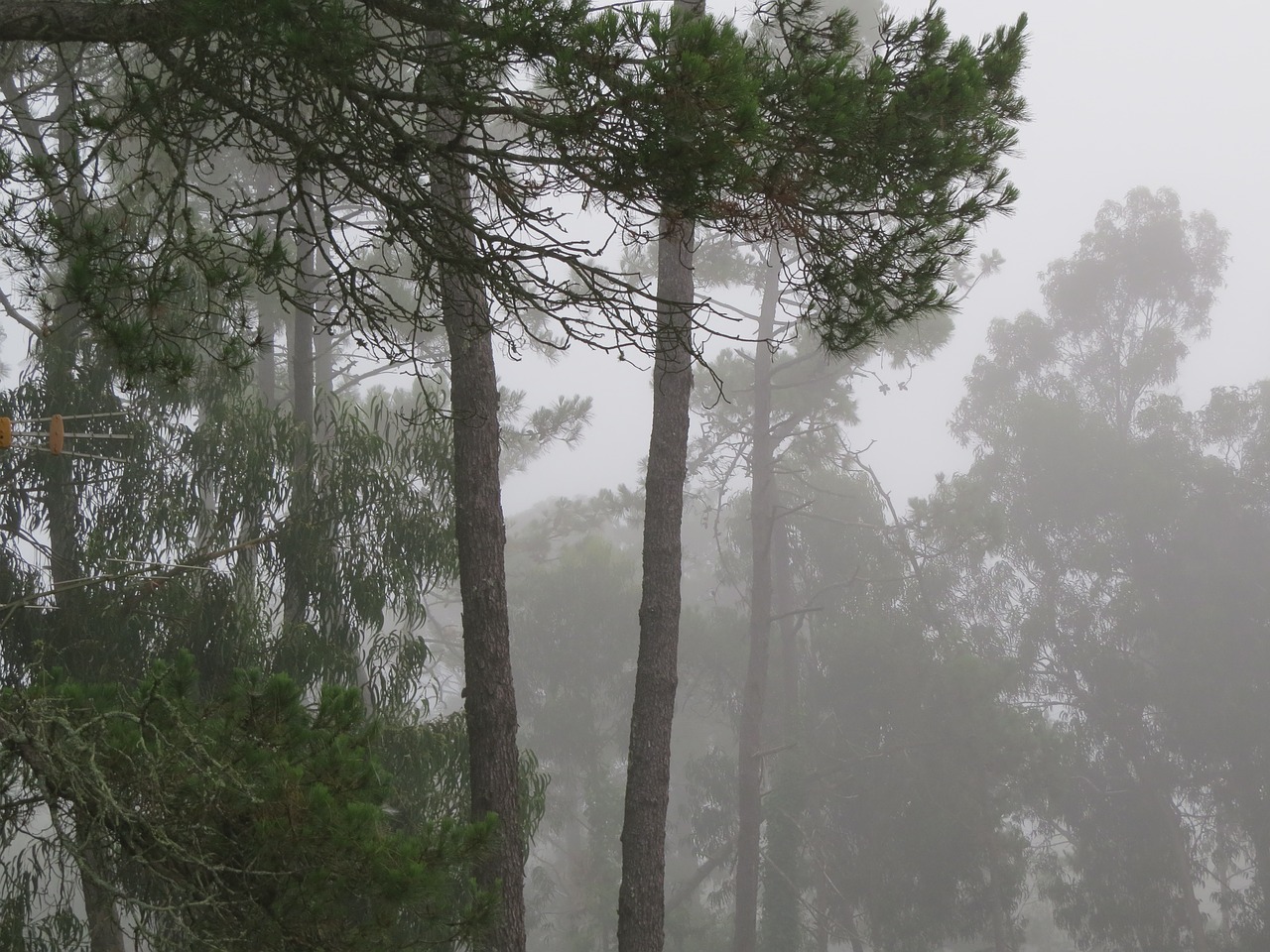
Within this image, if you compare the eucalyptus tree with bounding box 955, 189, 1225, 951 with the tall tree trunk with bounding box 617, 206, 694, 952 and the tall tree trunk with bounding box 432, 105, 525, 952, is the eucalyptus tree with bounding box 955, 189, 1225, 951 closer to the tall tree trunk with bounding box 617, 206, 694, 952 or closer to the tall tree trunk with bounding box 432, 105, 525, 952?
the tall tree trunk with bounding box 617, 206, 694, 952

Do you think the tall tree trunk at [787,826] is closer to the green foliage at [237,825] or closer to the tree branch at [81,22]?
the green foliage at [237,825]

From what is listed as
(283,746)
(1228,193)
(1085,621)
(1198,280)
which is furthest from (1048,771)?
(1228,193)

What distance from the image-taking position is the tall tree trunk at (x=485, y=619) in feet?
14.5

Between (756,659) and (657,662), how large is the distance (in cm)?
901

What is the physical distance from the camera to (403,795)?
5.83 meters

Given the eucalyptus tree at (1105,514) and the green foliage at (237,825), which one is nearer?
the green foliage at (237,825)

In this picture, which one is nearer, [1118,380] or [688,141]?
[688,141]

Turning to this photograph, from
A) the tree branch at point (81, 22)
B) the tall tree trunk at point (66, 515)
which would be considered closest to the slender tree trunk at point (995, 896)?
the tall tree trunk at point (66, 515)

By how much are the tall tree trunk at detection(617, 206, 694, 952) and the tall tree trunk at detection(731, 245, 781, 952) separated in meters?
6.51

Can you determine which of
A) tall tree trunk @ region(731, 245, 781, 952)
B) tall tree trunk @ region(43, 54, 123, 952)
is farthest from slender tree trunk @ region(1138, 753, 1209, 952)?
tall tree trunk @ region(43, 54, 123, 952)

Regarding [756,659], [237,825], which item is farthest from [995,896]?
[237,825]

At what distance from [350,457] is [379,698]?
1.40 metres

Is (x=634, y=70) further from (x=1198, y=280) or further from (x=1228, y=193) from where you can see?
(x=1228, y=193)

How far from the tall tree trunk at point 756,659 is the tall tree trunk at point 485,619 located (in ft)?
24.1
